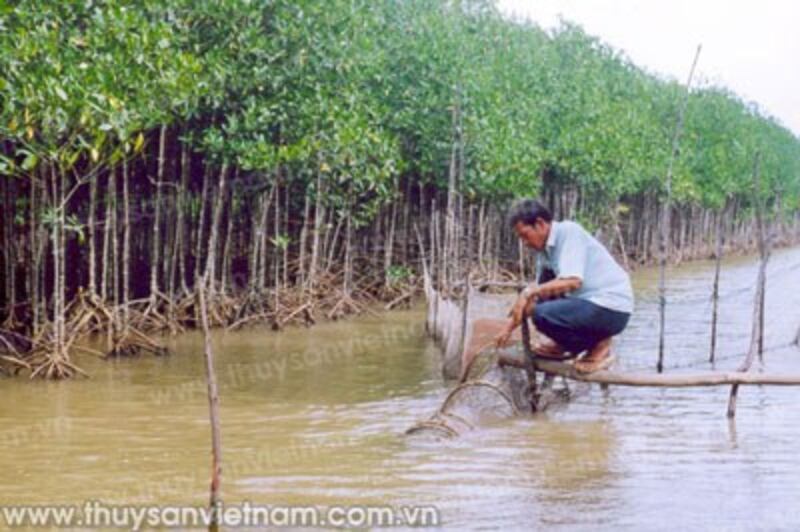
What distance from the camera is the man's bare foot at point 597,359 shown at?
20.5 ft

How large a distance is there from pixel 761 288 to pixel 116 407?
5624 millimetres

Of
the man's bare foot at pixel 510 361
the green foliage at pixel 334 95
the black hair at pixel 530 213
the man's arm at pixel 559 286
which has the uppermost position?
the green foliage at pixel 334 95

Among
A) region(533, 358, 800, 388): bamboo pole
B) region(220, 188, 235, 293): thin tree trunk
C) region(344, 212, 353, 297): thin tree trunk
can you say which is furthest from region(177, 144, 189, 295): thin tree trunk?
region(533, 358, 800, 388): bamboo pole

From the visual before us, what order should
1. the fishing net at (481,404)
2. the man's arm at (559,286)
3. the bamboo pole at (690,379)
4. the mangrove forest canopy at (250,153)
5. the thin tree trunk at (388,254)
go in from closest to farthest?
the bamboo pole at (690,379), the man's arm at (559,286), the fishing net at (481,404), the mangrove forest canopy at (250,153), the thin tree trunk at (388,254)

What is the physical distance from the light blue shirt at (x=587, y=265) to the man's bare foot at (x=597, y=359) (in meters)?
0.24

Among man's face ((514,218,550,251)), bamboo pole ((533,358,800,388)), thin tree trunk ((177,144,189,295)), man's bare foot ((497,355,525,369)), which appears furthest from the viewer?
thin tree trunk ((177,144,189,295))

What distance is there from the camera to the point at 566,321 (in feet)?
20.5

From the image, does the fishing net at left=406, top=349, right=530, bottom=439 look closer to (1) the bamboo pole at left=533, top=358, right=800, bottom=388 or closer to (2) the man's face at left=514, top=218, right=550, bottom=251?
(1) the bamboo pole at left=533, top=358, right=800, bottom=388

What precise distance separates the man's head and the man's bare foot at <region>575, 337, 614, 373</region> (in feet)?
2.24

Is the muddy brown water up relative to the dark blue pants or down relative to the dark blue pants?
down

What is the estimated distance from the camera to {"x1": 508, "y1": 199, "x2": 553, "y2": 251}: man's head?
6.13 metres

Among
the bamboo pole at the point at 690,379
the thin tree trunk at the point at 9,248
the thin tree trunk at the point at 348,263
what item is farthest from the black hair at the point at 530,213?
the thin tree trunk at the point at 348,263

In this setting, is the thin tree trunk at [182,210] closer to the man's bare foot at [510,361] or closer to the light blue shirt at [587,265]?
the man's bare foot at [510,361]

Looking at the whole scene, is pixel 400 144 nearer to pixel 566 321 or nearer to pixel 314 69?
pixel 314 69
